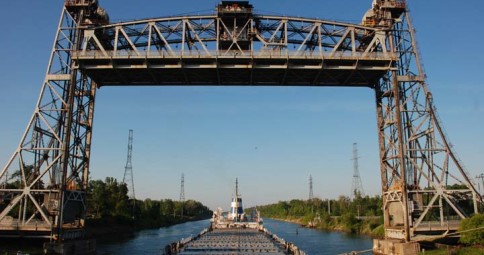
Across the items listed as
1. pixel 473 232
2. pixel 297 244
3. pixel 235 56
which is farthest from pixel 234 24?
pixel 297 244

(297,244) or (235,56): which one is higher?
(235,56)

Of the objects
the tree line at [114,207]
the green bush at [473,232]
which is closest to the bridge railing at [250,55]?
the green bush at [473,232]

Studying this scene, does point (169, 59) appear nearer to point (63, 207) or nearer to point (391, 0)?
point (63, 207)

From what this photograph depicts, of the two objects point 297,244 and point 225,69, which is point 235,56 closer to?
point 225,69

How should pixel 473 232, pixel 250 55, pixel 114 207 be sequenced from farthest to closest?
pixel 114 207 → pixel 250 55 → pixel 473 232

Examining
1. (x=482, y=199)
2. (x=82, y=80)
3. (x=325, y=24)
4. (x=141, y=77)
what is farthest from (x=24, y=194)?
(x=482, y=199)

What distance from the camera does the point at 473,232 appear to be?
2756cm

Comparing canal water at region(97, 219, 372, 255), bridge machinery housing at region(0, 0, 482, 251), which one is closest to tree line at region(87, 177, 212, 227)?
canal water at region(97, 219, 372, 255)

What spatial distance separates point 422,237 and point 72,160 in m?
27.4

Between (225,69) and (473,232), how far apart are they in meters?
21.9

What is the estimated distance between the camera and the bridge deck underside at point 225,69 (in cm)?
3341

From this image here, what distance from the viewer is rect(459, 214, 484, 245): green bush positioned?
2744 centimetres

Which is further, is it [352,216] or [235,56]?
[352,216]

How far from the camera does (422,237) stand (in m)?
29.7
